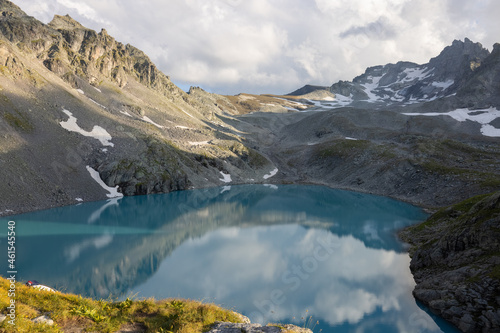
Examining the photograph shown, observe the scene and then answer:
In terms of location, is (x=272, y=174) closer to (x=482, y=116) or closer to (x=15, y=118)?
(x=15, y=118)

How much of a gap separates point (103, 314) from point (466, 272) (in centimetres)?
2637

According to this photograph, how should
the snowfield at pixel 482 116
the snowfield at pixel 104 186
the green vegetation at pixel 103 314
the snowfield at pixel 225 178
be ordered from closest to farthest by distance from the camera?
the green vegetation at pixel 103 314 → the snowfield at pixel 104 186 → the snowfield at pixel 225 178 → the snowfield at pixel 482 116

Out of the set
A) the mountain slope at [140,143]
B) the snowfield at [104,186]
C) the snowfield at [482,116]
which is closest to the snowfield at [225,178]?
the mountain slope at [140,143]

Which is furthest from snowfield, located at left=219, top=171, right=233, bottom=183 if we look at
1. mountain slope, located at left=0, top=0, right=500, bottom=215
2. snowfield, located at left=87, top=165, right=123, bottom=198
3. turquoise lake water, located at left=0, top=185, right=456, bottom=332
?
snowfield, located at left=87, top=165, right=123, bottom=198

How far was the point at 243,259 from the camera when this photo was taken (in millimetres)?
34625

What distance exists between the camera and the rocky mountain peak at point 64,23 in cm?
13454

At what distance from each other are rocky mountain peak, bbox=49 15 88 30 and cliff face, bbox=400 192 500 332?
169464 mm

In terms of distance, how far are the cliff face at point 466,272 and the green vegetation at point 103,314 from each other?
59.2 feet

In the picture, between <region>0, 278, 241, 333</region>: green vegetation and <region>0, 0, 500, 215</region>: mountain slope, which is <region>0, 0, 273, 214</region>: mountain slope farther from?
<region>0, 278, 241, 333</region>: green vegetation

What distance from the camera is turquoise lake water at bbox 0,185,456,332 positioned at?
23672 mm

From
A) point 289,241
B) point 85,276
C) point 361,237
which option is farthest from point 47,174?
point 361,237

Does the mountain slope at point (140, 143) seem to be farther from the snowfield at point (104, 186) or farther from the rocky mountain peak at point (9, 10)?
the rocky mountain peak at point (9, 10)

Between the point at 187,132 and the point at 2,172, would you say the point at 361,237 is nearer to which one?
the point at 2,172

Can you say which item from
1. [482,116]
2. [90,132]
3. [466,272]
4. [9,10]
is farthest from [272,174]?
[9,10]
